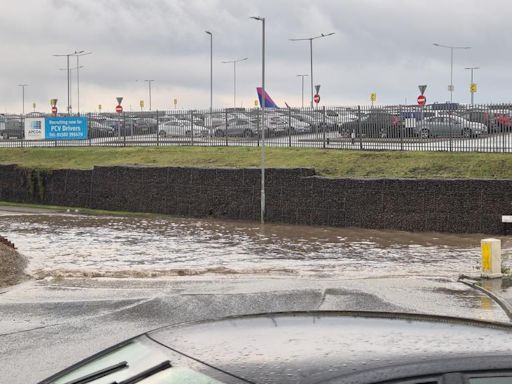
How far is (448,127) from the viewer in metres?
30.3

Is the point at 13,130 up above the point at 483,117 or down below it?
below

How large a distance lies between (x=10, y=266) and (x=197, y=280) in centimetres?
376

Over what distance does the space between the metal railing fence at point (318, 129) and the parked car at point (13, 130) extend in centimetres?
7

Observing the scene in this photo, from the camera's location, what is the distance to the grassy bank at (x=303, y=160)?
2652cm

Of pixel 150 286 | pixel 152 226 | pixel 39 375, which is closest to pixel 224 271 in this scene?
pixel 150 286

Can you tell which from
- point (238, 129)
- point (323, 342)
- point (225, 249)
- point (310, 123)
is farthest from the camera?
point (238, 129)

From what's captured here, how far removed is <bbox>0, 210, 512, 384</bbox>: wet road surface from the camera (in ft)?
34.9

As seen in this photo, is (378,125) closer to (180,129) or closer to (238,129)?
(238,129)

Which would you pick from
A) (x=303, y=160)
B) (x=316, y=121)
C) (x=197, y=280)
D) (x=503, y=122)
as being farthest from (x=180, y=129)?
(x=197, y=280)

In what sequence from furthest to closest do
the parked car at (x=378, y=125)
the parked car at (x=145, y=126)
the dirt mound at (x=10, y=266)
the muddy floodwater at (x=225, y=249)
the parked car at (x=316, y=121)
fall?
1. the parked car at (x=145, y=126)
2. the parked car at (x=316, y=121)
3. the parked car at (x=378, y=125)
4. the muddy floodwater at (x=225, y=249)
5. the dirt mound at (x=10, y=266)

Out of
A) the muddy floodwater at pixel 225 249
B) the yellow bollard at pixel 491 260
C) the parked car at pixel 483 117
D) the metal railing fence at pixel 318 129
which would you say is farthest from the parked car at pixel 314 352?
the parked car at pixel 483 117

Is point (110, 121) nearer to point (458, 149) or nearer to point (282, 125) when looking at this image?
point (282, 125)

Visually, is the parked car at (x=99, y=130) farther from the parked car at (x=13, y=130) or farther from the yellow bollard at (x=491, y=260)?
the yellow bollard at (x=491, y=260)

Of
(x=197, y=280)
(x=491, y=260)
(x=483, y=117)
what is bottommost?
(x=197, y=280)
